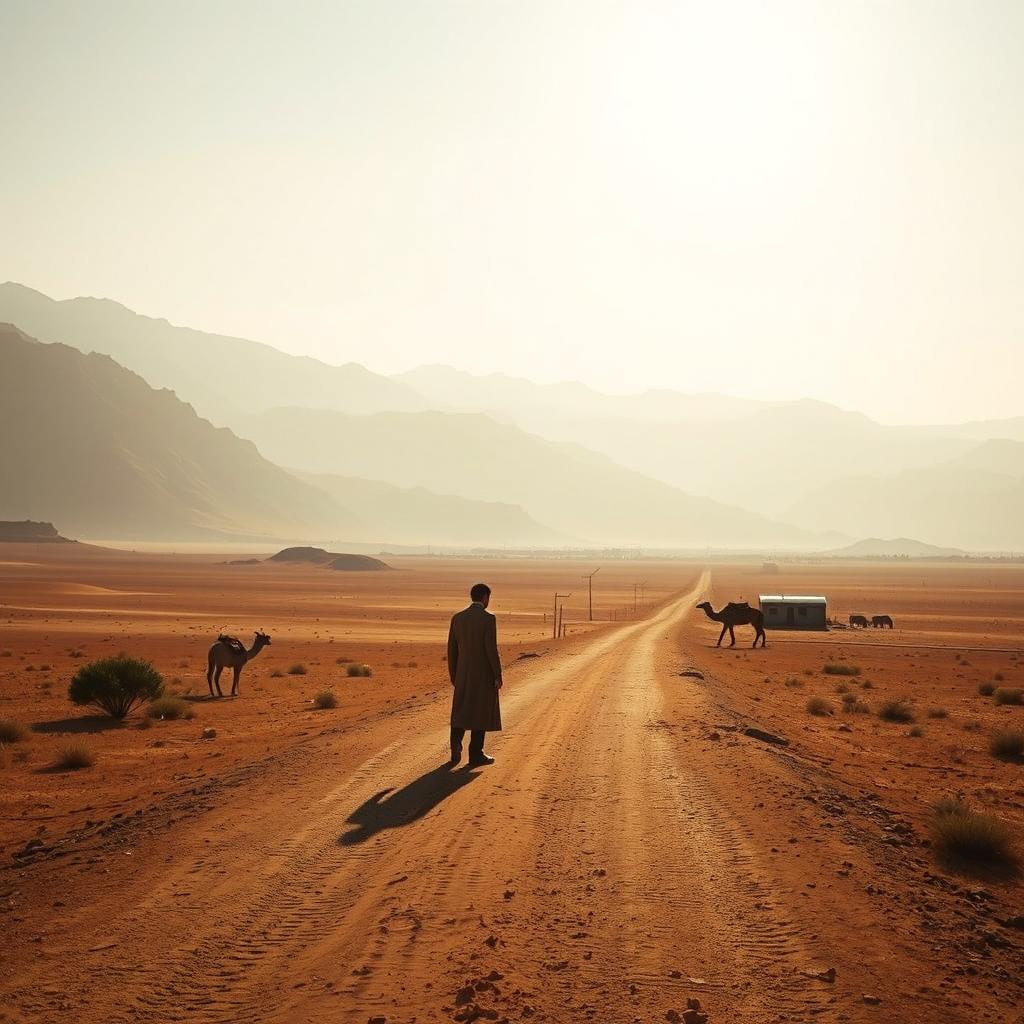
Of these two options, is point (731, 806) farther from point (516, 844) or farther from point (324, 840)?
point (324, 840)

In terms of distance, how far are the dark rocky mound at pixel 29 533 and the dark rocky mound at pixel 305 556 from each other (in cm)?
4333

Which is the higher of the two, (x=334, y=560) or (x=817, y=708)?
(x=334, y=560)

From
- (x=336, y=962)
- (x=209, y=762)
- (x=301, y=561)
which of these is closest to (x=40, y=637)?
(x=209, y=762)

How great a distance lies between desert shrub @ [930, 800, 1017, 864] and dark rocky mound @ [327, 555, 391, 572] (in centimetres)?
14863

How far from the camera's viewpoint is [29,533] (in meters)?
176

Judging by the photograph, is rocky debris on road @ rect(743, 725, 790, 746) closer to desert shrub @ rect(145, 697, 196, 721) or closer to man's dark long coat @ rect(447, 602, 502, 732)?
man's dark long coat @ rect(447, 602, 502, 732)

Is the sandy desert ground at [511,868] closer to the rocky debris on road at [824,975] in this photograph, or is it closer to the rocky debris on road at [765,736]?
the rocky debris on road at [824,975]

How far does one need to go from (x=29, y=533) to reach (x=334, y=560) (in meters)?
62.2

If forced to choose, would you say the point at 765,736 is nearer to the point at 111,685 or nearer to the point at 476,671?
the point at 476,671

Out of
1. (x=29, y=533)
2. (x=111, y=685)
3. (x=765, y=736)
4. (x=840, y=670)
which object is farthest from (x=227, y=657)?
(x=29, y=533)

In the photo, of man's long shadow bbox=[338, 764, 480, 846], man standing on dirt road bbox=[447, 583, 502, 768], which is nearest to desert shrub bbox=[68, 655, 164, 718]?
man's long shadow bbox=[338, 764, 480, 846]

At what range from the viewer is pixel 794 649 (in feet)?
147

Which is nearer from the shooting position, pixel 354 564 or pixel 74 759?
pixel 74 759

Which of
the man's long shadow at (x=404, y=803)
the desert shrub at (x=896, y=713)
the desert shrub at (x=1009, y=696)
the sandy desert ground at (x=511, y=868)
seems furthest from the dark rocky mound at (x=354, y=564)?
the man's long shadow at (x=404, y=803)
